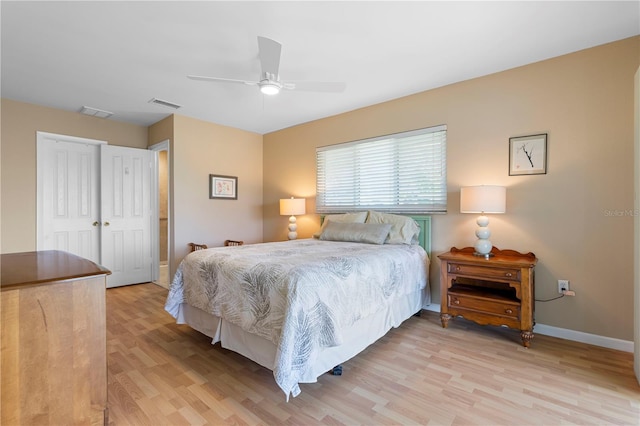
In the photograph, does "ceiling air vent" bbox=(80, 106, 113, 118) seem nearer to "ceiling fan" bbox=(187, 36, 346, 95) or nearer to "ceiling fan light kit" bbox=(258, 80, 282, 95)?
"ceiling fan" bbox=(187, 36, 346, 95)

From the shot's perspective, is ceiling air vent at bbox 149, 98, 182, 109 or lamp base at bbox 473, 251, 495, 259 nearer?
lamp base at bbox 473, 251, 495, 259

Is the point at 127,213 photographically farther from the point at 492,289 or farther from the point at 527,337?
the point at 527,337

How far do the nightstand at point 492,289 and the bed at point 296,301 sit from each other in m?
0.31

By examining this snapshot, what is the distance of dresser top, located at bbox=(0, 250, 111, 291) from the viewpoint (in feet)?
3.58

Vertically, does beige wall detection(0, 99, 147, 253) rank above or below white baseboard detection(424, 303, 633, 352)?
above

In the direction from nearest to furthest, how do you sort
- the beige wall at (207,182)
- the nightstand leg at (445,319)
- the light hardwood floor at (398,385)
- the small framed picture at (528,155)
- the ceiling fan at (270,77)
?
the light hardwood floor at (398,385)
the ceiling fan at (270,77)
the small framed picture at (528,155)
the nightstand leg at (445,319)
the beige wall at (207,182)

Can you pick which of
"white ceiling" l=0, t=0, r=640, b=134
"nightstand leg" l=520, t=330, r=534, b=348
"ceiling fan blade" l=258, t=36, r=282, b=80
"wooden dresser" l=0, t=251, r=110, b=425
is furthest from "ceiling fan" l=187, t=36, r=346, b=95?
"nightstand leg" l=520, t=330, r=534, b=348

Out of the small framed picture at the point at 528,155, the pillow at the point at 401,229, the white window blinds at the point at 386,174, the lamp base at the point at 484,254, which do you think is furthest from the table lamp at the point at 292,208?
the small framed picture at the point at 528,155

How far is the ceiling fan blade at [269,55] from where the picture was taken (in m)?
1.91

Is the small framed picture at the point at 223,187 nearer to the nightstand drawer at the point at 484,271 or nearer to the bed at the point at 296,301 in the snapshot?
the bed at the point at 296,301

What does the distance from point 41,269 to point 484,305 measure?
9.95 ft

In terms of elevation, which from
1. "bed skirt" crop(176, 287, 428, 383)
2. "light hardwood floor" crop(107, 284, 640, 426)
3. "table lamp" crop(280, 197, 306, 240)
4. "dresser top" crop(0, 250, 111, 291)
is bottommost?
"light hardwood floor" crop(107, 284, 640, 426)

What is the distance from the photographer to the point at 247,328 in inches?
75.5

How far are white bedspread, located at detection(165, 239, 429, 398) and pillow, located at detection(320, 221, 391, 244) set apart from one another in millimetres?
451
